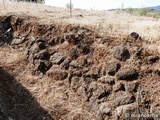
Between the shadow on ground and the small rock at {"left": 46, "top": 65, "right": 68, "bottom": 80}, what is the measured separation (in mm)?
1599

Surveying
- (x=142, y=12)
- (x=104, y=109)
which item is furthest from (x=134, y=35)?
(x=142, y=12)

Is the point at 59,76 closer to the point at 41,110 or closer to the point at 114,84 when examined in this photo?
the point at 41,110

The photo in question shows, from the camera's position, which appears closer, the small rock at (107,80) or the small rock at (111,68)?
the small rock at (107,80)

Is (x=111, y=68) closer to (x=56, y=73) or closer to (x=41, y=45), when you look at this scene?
(x=56, y=73)

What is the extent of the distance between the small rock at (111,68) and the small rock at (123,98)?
120 cm

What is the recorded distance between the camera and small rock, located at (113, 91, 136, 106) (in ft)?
35.8

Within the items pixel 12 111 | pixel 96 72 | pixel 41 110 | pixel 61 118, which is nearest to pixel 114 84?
pixel 96 72

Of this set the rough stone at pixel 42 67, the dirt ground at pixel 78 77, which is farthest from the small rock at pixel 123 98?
the rough stone at pixel 42 67

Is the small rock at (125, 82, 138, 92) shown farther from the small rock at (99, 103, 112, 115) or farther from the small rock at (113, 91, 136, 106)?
the small rock at (99, 103, 112, 115)

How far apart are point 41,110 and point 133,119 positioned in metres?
4.24

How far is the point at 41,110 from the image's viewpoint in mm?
11758

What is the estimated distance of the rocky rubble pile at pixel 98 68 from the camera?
36.0 feet

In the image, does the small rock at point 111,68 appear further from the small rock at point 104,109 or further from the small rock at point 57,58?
the small rock at point 57,58

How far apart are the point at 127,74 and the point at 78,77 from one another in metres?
2.56
